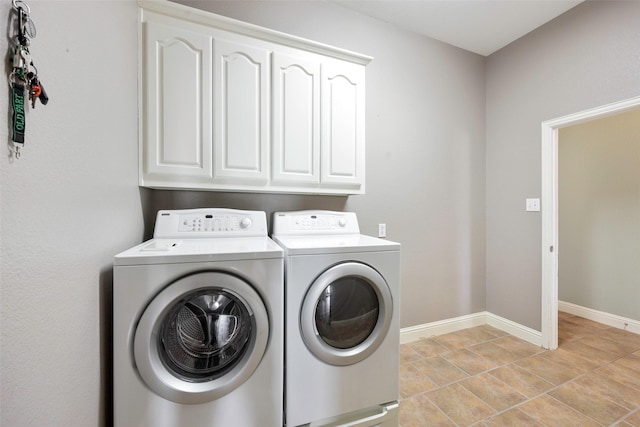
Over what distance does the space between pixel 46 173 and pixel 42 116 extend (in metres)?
0.14

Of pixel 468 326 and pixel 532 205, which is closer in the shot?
pixel 532 205

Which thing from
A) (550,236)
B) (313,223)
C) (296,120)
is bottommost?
(550,236)

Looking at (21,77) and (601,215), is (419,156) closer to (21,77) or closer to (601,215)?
(601,215)

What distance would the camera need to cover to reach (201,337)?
111cm

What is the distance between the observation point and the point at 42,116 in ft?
2.14

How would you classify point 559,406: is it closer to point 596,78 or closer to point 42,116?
point 596,78

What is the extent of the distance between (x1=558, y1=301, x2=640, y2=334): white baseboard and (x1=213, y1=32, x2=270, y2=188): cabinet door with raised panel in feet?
12.1

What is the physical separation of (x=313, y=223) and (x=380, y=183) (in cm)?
81

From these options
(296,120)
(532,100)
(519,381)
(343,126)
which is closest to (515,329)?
(519,381)

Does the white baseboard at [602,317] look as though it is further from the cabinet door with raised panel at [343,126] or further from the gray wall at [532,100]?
the cabinet door with raised panel at [343,126]

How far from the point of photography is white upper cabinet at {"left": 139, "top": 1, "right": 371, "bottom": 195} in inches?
56.4

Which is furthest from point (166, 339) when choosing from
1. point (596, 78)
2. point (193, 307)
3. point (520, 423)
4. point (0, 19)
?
point (596, 78)

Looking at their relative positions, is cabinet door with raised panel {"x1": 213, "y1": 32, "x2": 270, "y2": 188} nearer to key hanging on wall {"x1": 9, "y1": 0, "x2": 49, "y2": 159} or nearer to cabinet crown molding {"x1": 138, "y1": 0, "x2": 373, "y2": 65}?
cabinet crown molding {"x1": 138, "y1": 0, "x2": 373, "y2": 65}

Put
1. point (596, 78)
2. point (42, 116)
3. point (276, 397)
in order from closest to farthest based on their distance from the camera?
point (42, 116) < point (276, 397) < point (596, 78)
